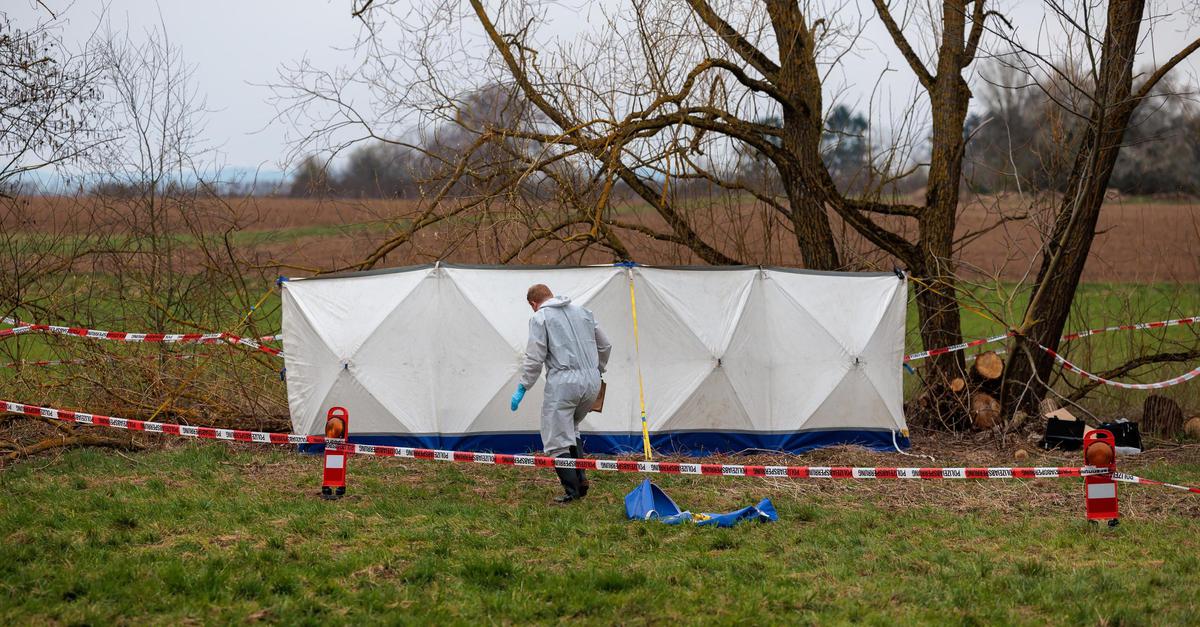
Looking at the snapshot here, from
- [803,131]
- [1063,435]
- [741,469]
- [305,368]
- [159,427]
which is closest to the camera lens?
[741,469]

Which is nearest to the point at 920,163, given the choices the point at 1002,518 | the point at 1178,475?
the point at 1178,475

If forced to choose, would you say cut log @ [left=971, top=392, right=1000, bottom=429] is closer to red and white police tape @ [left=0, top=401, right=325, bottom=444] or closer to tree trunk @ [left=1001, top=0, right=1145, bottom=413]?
tree trunk @ [left=1001, top=0, right=1145, bottom=413]

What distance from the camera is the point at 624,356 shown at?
11.0 m

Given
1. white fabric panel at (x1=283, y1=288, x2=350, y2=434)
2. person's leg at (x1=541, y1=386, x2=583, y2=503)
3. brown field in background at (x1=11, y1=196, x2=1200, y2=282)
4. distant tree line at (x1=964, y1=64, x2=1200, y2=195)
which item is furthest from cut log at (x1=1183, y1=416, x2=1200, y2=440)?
white fabric panel at (x1=283, y1=288, x2=350, y2=434)

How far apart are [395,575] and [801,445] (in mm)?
5703

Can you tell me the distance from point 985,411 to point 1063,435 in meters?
1.06

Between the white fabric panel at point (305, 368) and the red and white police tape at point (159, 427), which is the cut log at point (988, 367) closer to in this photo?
the white fabric panel at point (305, 368)

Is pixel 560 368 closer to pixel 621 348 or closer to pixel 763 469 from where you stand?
pixel 763 469

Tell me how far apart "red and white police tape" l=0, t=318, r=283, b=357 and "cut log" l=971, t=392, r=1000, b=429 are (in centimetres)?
749

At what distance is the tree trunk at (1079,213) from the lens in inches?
462

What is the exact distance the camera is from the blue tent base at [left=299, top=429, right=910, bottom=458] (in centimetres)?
1070

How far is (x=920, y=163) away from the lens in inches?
551

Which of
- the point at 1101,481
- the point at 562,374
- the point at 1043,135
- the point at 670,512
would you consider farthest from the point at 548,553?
the point at 1043,135

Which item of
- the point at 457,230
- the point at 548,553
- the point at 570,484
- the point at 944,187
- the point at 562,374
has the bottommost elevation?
the point at 548,553
